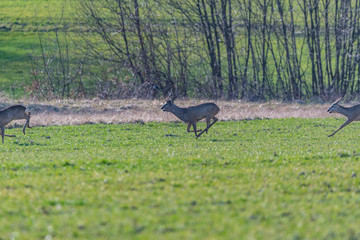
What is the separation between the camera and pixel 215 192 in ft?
30.2

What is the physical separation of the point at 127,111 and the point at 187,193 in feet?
65.5

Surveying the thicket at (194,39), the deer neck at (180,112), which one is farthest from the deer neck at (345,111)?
the thicket at (194,39)

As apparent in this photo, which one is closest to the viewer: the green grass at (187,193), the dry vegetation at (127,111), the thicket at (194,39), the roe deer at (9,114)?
the green grass at (187,193)

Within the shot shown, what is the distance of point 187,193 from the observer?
30.0 ft

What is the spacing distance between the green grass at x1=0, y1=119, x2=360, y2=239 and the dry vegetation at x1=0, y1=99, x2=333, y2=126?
878 cm

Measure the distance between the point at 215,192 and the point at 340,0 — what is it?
120ft

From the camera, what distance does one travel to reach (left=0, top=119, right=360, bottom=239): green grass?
23.2 ft

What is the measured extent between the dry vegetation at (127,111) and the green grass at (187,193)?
8.78m

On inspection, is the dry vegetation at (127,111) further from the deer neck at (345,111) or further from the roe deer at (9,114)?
the deer neck at (345,111)

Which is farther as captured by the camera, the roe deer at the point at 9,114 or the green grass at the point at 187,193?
the roe deer at the point at 9,114

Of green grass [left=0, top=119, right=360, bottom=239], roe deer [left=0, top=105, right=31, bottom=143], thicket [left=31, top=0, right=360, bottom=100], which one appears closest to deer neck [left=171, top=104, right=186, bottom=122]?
green grass [left=0, top=119, right=360, bottom=239]

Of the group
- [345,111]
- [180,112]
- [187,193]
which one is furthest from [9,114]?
[345,111]

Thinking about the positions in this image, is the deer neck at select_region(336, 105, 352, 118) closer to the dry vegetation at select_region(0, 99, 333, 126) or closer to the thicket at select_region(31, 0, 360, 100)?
the dry vegetation at select_region(0, 99, 333, 126)

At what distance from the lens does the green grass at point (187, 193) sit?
7.07m
